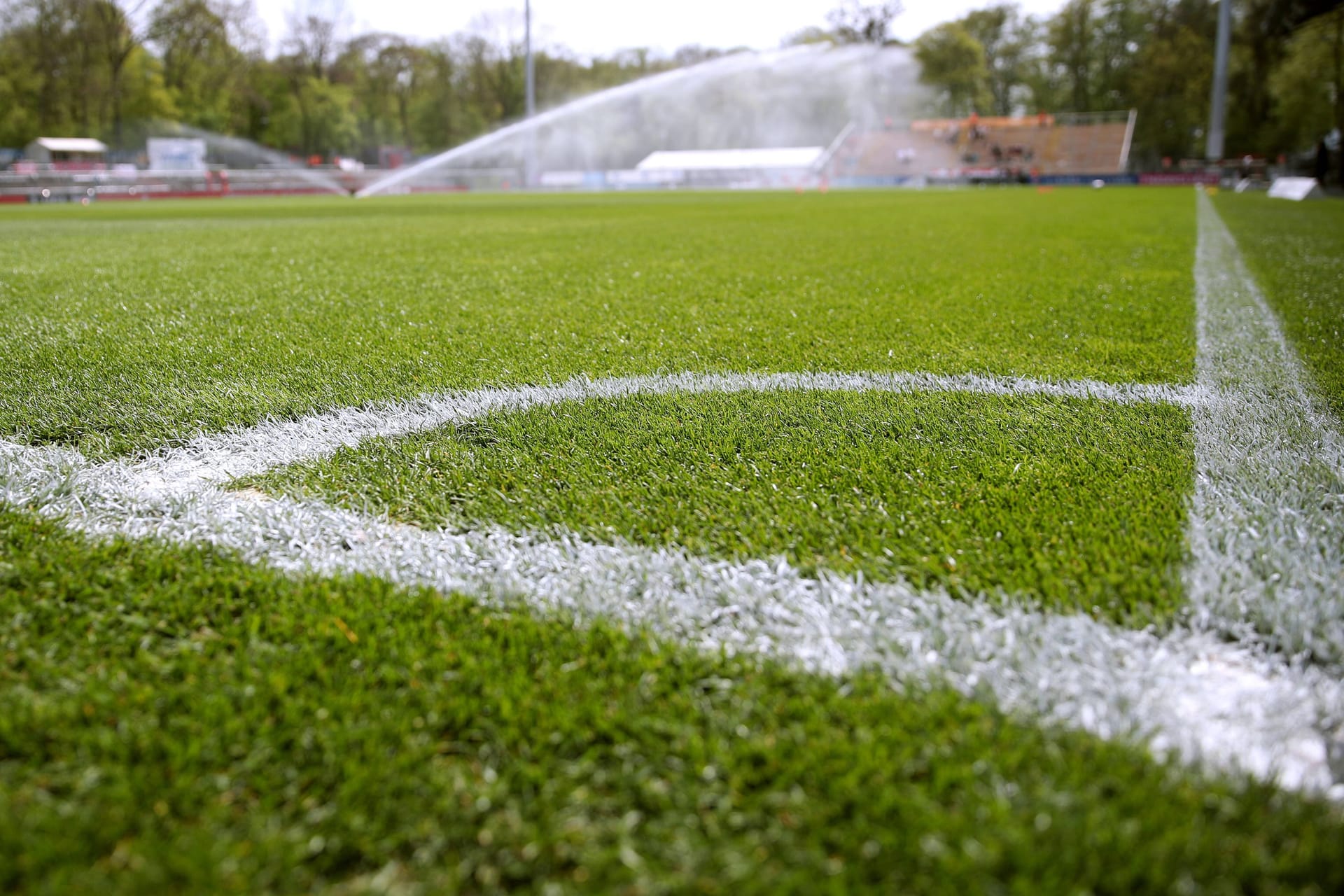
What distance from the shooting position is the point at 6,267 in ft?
17.1

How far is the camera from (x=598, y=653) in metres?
1.13

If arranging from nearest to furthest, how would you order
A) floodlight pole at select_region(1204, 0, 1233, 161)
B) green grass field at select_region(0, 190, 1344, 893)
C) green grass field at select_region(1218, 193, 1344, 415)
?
green grass field at select_region(0, 190, 1344, 893) < green grass field at select_region(1218, 193, 1344, 415) < floodlight pole at select_region(1204, 0, 1233, 161)

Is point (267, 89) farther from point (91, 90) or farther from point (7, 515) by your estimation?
point (7, 515)

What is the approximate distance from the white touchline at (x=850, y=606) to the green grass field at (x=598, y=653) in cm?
4

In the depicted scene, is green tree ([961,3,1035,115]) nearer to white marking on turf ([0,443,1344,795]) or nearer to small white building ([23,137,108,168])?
small white building ([23,137,108,168])

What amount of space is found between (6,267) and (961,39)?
5631 centimetres

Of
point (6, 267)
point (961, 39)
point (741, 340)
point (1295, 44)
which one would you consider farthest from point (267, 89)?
point (741, 340)

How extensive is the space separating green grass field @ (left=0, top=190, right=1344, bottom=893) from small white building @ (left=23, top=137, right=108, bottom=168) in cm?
4800

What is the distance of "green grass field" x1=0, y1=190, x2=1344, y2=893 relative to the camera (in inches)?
31.4

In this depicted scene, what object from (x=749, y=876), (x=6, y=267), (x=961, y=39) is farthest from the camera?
(x=961, y=39)

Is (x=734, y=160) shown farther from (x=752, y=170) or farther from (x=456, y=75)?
(x=456, y=75)

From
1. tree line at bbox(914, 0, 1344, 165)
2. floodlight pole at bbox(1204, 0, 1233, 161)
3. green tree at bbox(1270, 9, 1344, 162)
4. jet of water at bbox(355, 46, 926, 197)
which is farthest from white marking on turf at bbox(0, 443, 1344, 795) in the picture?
jet of water at bbox(355, 46, 926, 197)

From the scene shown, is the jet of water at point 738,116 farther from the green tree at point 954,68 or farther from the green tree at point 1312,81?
the green tree at point 1312,81

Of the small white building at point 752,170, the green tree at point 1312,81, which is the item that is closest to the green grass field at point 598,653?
the green tree at point 1312,81
